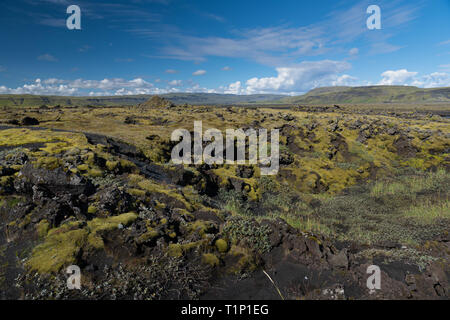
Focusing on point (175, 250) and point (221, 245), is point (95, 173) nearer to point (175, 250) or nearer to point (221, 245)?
point (175, 250)

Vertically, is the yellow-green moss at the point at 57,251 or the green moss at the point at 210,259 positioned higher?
the yellow-green moss at the point at 57,251

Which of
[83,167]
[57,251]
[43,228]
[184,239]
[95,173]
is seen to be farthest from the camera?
[83,167]

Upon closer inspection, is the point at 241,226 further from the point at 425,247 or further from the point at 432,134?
the point at 432,134

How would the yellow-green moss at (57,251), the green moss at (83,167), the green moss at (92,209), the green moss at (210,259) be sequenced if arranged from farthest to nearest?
the green moss at (83,167)
the green moss at (92,209)
the green moss at (210,259)
the yellow-green moss at (57,251)

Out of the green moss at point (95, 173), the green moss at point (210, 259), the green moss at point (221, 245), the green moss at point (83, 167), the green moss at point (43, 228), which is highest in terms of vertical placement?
the green moss at point (83, 167)

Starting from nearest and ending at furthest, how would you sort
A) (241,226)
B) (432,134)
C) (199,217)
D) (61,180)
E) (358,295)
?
(358,295) < (241,226) < (61,180) < (199,217) < (432,134)

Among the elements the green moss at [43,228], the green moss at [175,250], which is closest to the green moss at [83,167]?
the green moss at [43,228]

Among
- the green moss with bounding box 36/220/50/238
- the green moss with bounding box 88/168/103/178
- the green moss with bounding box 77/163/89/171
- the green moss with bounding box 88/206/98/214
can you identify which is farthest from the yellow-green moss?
the green moss with bounding box 77/163/89/171

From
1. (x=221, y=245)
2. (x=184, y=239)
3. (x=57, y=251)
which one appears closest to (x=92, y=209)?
(x=57, y=251)

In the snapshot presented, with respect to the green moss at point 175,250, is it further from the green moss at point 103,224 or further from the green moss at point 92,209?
the green moss at point 92,209

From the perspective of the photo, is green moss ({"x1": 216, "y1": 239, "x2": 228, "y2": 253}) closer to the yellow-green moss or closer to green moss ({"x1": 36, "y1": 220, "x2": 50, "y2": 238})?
the yellow-green moss
